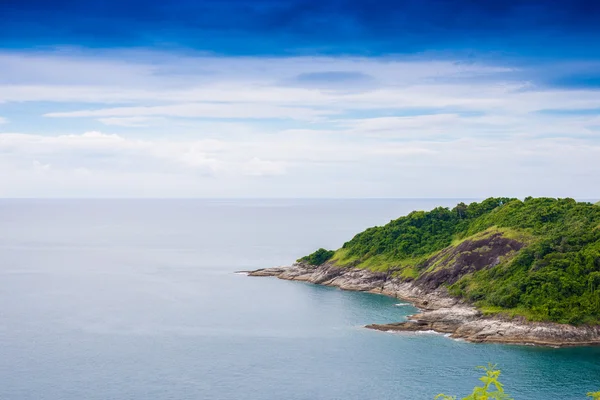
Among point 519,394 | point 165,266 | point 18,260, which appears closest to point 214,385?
point 519,394

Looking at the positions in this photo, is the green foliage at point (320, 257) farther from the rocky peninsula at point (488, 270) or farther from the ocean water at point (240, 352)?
the ocean water at point (240, 352)

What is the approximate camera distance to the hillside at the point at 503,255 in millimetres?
102875

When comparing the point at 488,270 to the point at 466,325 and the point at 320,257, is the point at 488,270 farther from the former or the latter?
the point at 320,257

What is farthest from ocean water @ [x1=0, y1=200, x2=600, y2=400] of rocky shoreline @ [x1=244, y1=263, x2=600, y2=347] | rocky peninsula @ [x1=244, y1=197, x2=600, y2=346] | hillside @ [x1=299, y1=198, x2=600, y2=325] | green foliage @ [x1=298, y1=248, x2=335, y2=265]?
green foliage @ [x1=298, y1=248, x2=335, y2=265]

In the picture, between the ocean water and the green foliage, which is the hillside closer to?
the green foliage

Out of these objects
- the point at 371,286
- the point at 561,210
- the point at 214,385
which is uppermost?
the point at 561,210

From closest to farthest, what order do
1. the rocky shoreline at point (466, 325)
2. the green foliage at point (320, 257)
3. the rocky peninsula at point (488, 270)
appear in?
the rocky shoreline at point (466, 325), the rocky peninsula at point (488, 270), the green foliage at point (320, 257)

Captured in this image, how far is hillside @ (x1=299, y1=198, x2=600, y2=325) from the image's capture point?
102875mm

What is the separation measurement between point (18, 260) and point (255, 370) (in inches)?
5498

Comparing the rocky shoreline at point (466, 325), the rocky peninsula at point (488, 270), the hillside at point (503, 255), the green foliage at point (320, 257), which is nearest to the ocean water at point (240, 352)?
the rocky shoreline at point (466, 325)

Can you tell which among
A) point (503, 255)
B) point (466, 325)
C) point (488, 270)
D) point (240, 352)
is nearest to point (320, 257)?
point (488, 270)

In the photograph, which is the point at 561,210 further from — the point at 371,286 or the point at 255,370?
the point at 255,370

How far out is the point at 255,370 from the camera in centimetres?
8594

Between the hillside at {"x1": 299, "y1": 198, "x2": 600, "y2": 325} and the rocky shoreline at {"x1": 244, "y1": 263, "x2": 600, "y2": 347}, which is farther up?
the hillside at {"x1": 299, "y1": 198, "x2": 600, "y2": 325}
